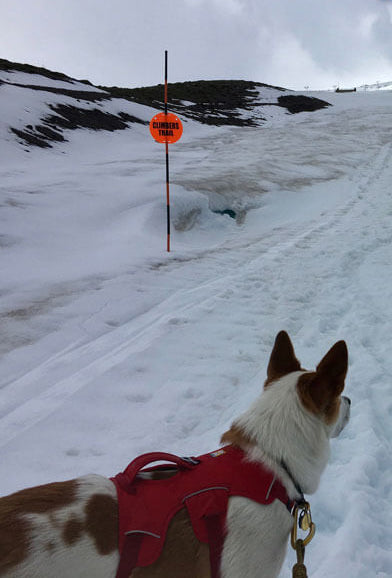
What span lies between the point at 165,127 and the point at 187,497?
7936mm

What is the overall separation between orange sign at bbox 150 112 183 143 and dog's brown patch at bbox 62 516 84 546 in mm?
7768

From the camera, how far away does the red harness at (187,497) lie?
61.3 inches

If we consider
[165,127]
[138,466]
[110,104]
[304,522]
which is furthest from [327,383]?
[110,104]

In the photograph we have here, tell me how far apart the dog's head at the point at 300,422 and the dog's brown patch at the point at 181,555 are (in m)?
0.44

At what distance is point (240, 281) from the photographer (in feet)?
22.5

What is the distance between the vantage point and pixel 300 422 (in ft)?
6.11

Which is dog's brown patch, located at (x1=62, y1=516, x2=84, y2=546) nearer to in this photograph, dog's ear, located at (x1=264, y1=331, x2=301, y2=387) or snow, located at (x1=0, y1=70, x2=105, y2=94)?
dog's ear, located at (x1=264, y1=331, x2=301, y2=387)

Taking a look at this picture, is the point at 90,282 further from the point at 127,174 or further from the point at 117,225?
the point at 127,174

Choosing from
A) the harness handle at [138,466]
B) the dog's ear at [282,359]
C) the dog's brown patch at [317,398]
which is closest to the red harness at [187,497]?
the harness handle at [138,466]

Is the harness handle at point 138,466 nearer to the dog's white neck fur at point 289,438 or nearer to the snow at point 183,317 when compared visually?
the dog's white neck fur at point 289,438

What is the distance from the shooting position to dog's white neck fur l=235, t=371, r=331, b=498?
183 cm

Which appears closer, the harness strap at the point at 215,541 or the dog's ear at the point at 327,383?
the harness strap at the point at 215,541

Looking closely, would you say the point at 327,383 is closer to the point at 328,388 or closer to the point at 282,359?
the point at 328,388

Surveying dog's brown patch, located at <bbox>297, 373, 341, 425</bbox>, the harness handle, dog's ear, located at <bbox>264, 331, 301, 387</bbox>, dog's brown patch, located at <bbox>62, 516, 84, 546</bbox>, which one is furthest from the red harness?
dog's ear, located at <bbox>264, 331, 301, 387</bbox>
